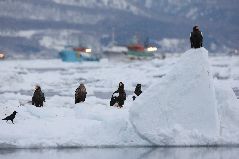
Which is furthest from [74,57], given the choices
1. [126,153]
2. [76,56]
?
[126,153]

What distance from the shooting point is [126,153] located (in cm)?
1673

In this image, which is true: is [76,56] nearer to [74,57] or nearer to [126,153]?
[74,57]

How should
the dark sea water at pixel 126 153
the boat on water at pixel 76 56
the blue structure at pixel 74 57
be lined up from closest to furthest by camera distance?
1. the dark sea water at pixel 126 153
2. the blue structure at pixel 74 57
3. the boat on water at pixel 76 56

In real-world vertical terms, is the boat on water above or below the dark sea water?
above

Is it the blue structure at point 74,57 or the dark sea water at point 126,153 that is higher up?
the blue structure at point 74,57

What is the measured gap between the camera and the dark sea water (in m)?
16.0

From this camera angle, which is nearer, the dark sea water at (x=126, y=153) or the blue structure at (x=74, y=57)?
the dark sea water at (x=126, y=153)

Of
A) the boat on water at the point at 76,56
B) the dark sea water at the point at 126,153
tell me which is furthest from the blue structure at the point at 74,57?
the dark sea water at the point at 126,153

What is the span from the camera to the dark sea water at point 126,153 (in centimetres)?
1600

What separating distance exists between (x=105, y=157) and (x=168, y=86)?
351 cm

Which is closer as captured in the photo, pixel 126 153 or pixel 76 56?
pixel 126 153

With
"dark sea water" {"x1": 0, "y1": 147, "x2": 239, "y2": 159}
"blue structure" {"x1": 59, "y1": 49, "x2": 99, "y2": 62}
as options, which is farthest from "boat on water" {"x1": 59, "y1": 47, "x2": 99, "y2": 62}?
"dark sea water" {"x1": 0, "y1": 147, "x2": 239, "y2": 159}

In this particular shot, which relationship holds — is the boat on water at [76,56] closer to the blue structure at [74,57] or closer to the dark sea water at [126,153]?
the blue structure at [74,57]

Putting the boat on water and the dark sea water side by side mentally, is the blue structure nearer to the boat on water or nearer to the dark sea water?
the boat on water
